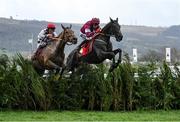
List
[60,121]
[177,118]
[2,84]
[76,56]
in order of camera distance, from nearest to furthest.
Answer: [60,121] → [177,118] → [2,84] → [76,56]

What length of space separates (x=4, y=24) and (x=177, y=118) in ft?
174

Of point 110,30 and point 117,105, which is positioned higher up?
point 110,30

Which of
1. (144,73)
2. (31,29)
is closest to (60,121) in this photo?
(144,73)

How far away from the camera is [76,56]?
15.6m

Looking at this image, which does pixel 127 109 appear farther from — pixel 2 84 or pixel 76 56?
pixel 2 84

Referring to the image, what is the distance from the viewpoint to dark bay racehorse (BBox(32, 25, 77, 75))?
15094 millimetres

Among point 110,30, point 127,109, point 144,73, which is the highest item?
point 110,30

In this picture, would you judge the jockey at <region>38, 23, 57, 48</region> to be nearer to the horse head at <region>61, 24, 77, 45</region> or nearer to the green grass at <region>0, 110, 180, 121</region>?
the horse head at <region>61, 24, 77, 45</region>

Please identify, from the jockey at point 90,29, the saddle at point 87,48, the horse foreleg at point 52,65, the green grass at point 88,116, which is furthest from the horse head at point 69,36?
the green grass at point 88,116

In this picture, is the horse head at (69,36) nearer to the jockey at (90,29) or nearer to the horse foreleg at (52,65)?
the jockey at (90,29)

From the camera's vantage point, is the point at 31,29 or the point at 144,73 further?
the point at 31,29

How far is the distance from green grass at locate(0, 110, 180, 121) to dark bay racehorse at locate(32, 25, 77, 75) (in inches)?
69.0

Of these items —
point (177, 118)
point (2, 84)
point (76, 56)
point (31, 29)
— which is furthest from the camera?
point (31, 29)

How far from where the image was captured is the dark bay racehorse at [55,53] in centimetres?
1509
